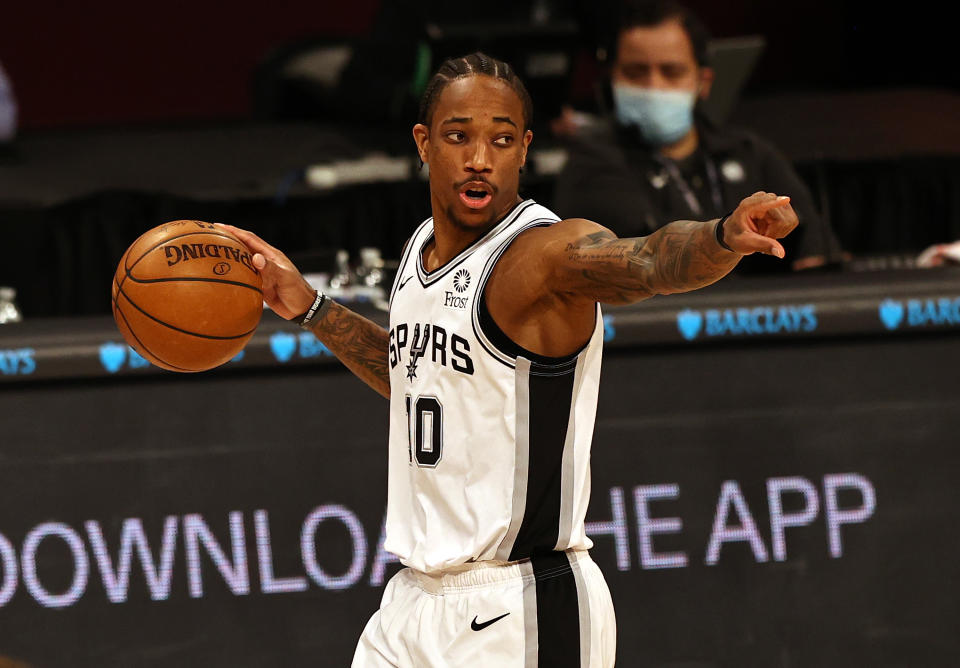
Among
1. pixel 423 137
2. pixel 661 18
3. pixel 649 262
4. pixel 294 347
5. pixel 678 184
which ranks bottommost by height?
pixel 649 262

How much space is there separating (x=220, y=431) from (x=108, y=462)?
1.07 ft

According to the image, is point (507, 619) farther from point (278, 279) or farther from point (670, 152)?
point (670, 152)

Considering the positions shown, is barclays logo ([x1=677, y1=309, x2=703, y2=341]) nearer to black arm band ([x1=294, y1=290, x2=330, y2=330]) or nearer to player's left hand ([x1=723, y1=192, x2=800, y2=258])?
black arm band ([x1=294, y1=290, x2=330, y2=330])

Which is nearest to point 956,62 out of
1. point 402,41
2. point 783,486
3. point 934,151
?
point 934,151

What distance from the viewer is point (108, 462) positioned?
4207 millimetres

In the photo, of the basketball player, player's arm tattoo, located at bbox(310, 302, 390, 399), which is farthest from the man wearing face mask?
the basketball player

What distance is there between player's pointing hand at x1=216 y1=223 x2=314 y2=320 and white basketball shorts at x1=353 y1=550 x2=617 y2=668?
2.52ft

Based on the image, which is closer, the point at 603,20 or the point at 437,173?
the point at 437,173

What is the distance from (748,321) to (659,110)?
1458 millimetres

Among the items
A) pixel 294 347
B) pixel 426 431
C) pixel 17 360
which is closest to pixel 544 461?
pixel 426 431

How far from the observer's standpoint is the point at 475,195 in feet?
9.97

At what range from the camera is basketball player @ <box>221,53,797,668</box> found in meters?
2.98

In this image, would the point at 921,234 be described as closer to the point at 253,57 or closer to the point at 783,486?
the point at 783,486

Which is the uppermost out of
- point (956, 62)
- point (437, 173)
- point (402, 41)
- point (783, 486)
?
point (956, 62)
